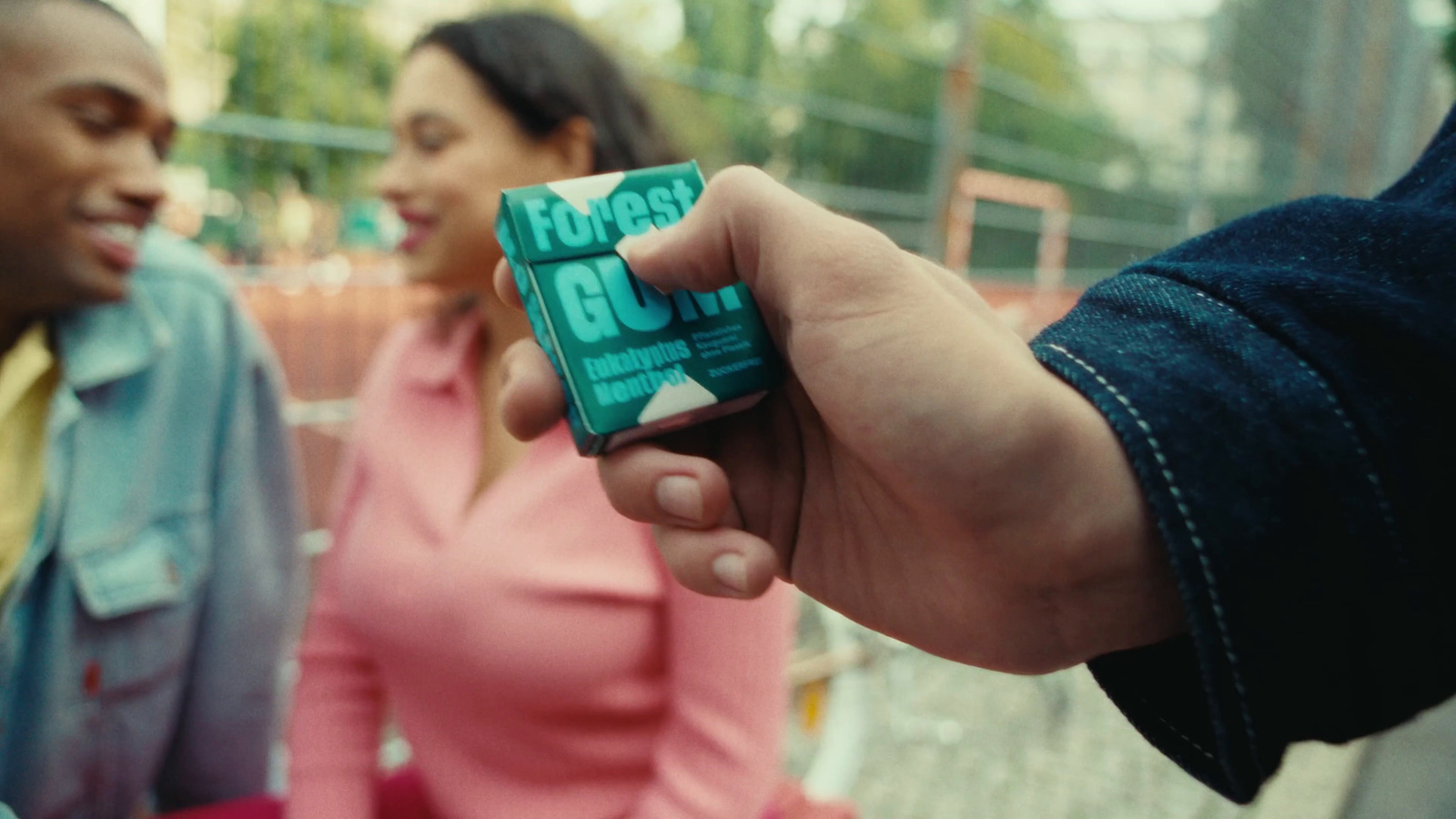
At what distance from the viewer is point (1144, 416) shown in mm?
741

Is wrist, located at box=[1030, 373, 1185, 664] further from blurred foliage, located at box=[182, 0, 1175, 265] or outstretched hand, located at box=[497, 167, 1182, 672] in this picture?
blurred foliage, located at box=[182, 0, 1175, 265]

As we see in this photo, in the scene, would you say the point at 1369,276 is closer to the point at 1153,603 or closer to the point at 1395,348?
the point at 1395,348

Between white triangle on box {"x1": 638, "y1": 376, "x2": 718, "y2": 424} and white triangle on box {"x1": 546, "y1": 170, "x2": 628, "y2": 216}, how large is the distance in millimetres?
156

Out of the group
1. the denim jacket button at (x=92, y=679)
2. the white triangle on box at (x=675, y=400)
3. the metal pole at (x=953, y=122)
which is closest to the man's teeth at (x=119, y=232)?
the denim jacket button at (x=92, y=679)

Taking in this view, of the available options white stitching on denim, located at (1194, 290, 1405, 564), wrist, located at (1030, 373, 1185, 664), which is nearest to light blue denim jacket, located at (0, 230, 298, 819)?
wrist, located at (1030, 373, 1185, 664)

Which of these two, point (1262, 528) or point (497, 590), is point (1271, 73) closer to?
point (497, 590)

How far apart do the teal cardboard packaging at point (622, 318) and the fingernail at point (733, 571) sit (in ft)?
0.37

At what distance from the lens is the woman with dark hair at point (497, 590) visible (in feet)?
4.46

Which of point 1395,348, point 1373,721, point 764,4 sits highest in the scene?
point 764,4

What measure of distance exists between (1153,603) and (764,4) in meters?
2.69

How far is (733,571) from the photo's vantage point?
829 millimetres

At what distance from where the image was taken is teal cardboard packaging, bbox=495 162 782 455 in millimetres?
778

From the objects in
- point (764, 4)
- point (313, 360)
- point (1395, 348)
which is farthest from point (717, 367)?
point (764, 4)

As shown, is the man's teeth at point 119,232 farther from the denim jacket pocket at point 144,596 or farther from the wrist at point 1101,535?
the wrist at point 1101,535
